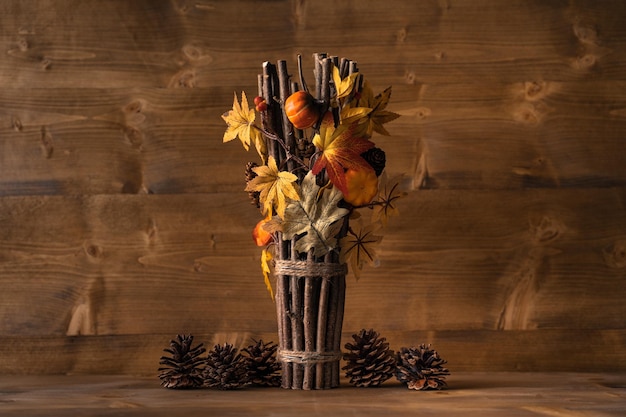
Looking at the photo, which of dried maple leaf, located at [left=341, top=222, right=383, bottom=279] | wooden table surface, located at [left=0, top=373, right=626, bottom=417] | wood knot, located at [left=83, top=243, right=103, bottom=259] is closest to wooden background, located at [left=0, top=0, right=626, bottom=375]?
wood knot, located at [left=83, top=243, right=103, bottom=259]

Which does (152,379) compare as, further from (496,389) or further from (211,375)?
(496,389)

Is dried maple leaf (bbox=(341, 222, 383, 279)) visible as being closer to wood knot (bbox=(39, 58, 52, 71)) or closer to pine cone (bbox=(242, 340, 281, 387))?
pine cone (bbox=(242, 340, 281, 387))

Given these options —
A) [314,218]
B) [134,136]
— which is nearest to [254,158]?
[134,136]

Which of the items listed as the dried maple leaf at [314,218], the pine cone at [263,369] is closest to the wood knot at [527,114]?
the dried maple leaf at [314,218]

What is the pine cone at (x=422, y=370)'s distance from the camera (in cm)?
111

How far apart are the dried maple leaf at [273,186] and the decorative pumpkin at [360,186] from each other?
7 centimetres

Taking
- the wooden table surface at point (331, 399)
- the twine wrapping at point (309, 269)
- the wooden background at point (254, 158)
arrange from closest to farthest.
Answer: the wooden table surface at point (331, 399), the twine wrapping at point (309, 269), the wooden background at point (254, 158)

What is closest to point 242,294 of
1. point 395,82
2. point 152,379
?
point 152,379

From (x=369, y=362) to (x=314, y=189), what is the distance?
28cm

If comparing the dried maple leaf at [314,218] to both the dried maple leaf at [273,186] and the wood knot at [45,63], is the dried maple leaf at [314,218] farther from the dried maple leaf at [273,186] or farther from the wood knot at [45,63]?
the wood knot at [45,63]

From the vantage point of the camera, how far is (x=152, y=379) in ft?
4.11

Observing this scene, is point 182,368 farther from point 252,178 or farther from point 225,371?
point 252,178

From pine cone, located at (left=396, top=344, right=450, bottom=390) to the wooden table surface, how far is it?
0.06ft

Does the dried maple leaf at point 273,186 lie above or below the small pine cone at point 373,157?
below
